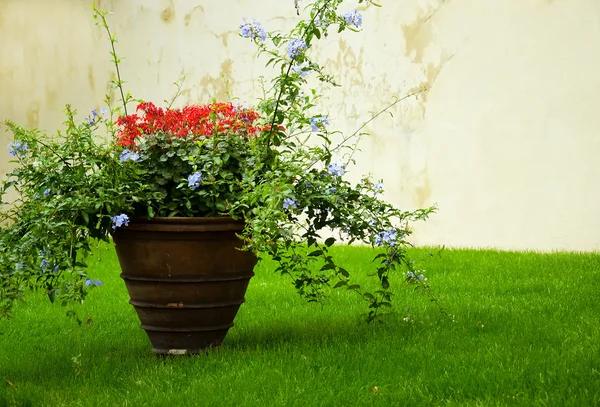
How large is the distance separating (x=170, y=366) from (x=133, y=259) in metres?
0.42

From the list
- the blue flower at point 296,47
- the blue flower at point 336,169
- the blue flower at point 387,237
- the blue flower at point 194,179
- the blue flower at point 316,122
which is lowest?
the blue flower at point 387,237

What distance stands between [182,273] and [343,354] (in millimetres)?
654

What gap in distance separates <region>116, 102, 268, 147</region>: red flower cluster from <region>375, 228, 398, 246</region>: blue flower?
0.65 m

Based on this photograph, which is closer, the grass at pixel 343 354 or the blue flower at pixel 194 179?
the grass at pixel 343 354

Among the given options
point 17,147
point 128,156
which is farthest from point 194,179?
point 17,147

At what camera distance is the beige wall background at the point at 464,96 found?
5703 mm

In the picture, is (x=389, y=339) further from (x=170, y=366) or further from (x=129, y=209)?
(x=129, y=209)

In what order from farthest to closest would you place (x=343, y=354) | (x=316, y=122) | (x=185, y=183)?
(x=316, y=122) < (x=185, y=183) < (x=343, y=354)

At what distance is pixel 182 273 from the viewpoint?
298 cm

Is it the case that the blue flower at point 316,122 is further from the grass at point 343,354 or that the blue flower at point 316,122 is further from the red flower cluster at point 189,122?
the grass at point 343,354

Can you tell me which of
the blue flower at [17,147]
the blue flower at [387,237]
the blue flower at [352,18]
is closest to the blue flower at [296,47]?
the blue flower at [352,18]

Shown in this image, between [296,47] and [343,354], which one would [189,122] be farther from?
[343,354]

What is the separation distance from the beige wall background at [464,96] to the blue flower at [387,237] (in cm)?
290

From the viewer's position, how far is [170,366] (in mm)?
2885
